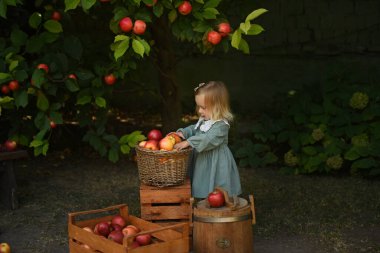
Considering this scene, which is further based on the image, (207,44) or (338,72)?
(338,72)

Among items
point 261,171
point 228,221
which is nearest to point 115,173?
point 261,171

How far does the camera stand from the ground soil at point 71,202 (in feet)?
15.4

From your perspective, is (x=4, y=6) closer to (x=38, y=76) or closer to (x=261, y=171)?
(x=38, y=76)

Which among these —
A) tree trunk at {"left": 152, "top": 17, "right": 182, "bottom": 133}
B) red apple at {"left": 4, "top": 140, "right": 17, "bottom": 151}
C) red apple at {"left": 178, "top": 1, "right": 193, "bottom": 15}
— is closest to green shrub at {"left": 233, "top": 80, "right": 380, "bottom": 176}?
tree trunk at {"left": 152, "top": 17, "right": 182, "bottom": 133}

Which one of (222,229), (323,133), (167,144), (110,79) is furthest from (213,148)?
(323,133)

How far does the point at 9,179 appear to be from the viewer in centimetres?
551

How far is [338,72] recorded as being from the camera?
263 inches

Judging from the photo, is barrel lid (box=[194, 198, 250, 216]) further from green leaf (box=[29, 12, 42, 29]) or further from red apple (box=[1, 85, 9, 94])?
green leaf (box=[29, 12, 42, 29])

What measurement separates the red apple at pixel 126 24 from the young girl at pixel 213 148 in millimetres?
629

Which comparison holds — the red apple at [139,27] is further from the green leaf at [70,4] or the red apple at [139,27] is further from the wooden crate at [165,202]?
the wooden crate at [165,202]

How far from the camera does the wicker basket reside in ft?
13.9

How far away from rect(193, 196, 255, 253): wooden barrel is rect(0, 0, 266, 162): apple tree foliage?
952 mm

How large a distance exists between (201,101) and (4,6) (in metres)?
1.37

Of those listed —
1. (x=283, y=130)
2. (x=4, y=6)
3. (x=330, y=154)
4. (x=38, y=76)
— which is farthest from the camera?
(x=283, y=130)
